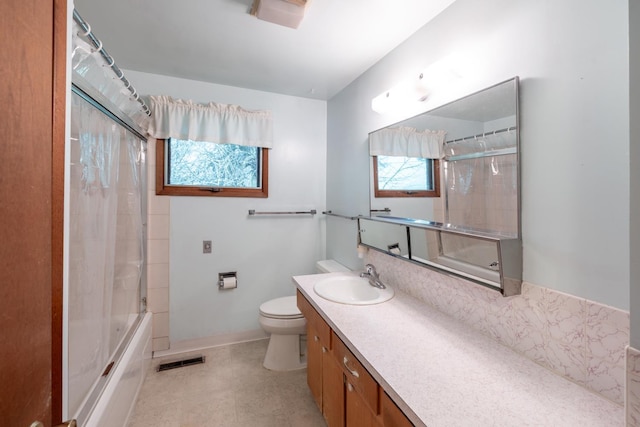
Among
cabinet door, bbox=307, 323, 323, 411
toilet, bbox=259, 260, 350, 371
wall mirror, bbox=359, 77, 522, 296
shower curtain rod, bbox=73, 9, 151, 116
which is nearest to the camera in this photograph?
shower curtain rod, bbox=73, 9, 151, 116

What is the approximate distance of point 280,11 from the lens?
142 centimetres

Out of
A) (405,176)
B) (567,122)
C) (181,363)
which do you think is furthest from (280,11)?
(181,363)

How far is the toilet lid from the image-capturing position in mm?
2116

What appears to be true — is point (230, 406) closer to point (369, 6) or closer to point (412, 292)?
point (412, 292)

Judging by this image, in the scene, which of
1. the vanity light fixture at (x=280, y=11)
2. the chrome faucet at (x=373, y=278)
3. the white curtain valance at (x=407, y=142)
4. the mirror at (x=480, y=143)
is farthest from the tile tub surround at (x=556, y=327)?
the vanity light fixture at (x=280, y=11)

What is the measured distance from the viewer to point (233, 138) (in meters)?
2.45

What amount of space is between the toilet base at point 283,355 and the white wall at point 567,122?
1742 mm

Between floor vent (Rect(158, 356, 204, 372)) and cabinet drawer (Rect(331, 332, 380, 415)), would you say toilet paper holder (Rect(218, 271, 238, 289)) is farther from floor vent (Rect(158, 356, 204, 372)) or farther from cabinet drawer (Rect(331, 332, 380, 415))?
cabinet drawer (Rect(331, 332, 380, 415))

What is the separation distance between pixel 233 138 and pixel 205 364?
6.29ft

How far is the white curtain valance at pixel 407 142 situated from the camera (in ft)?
4.87

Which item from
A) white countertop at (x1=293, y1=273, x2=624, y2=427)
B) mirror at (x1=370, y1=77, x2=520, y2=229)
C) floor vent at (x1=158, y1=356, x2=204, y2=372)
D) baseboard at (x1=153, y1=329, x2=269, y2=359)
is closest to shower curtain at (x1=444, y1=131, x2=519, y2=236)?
mirror at (x1=370, y1=77, x2=520, y2=229)

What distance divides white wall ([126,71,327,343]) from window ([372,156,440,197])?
3.18ft

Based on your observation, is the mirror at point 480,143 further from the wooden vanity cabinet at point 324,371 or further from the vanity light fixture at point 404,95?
the wooden vanity cabinet at point 324,371

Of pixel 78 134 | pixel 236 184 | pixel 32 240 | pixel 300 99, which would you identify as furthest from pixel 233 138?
pixel 32 240
